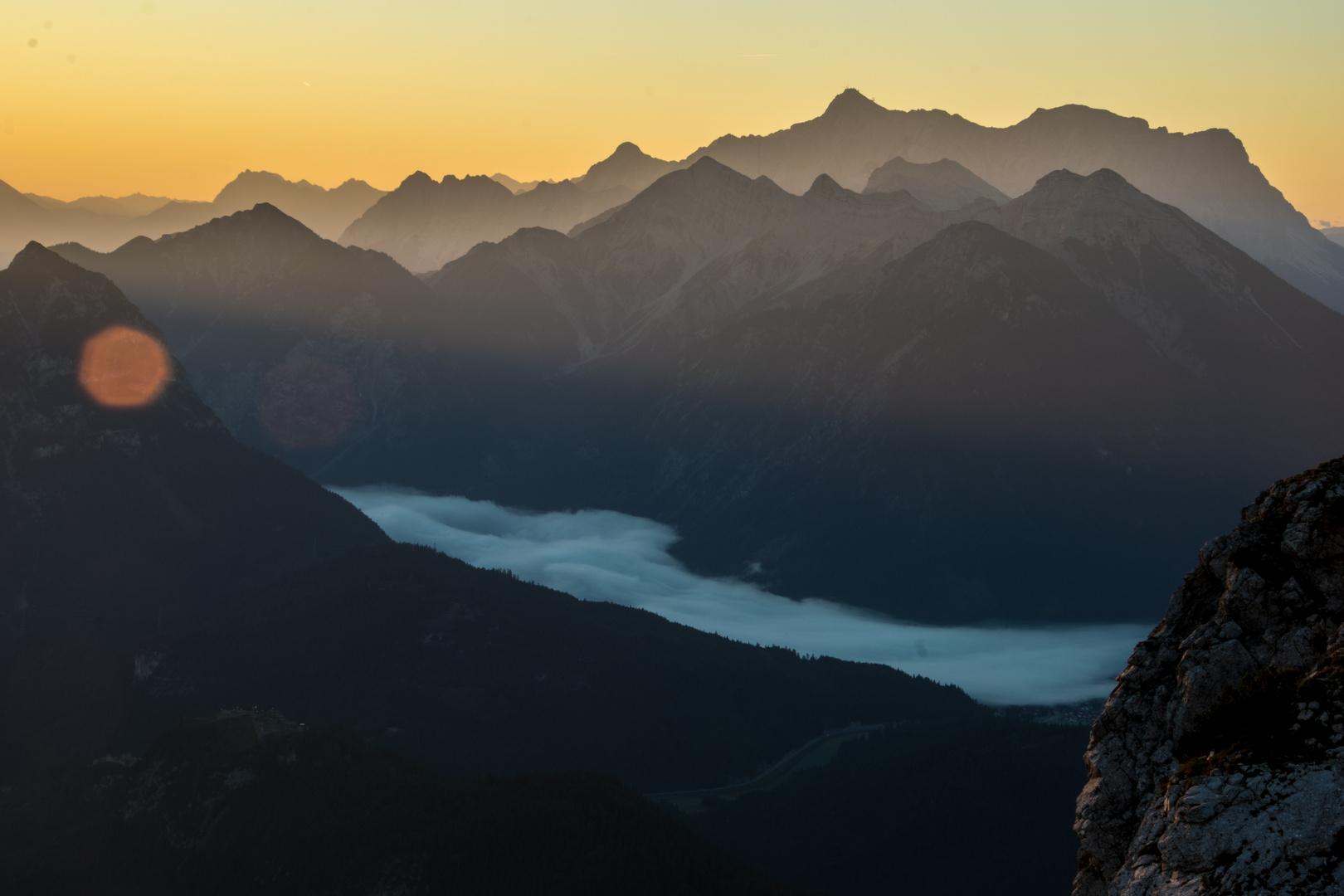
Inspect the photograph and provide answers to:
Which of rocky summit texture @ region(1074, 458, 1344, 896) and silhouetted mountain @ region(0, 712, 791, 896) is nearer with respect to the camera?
rocky summit texture @ region(1074, 458, 1344, 896)

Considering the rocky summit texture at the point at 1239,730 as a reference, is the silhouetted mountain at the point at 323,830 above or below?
below

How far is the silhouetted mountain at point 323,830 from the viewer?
166 metres

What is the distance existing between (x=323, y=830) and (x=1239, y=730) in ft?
509

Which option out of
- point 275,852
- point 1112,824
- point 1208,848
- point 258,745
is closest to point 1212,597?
point 1112,824

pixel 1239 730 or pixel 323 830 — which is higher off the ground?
pixel 1239 730

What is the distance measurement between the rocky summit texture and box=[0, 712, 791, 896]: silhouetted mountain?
128m

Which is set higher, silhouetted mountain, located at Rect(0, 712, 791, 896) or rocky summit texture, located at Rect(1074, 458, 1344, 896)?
rocky summit texture, located at Rect(1074, 458, 1344, 896)

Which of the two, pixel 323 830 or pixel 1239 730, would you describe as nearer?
pixel 1239 730

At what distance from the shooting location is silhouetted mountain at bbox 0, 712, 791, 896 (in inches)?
6526

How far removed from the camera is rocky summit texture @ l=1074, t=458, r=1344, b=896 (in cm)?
3284

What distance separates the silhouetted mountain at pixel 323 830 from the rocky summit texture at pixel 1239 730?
420 feet

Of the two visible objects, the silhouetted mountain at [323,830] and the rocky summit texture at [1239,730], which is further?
the silhouetted mountain at [323,830]

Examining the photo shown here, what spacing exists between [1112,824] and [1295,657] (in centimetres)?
918

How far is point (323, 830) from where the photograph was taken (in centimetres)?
17150
